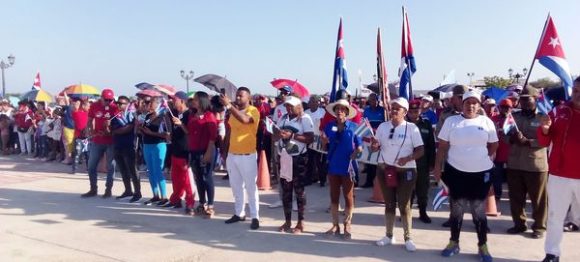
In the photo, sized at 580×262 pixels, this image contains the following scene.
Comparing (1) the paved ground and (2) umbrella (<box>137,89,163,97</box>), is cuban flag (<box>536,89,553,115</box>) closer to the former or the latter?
(1) the paved ground

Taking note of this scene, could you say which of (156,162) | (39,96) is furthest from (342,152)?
(39,96)

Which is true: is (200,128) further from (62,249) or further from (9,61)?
(9,61)

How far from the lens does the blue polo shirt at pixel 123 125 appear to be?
8094mm

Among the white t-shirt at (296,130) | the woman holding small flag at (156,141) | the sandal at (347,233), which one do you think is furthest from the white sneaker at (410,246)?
the woman holding small flag at (156,141)

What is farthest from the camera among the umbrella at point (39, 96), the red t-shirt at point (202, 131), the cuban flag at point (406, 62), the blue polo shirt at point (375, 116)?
the umbrella at point (39, 96)

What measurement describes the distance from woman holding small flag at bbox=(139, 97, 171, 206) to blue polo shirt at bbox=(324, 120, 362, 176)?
2.84 meters

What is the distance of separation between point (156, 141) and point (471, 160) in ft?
15.6

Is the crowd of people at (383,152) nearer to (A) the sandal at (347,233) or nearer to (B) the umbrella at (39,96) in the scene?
(A) the sandal at (347,233)

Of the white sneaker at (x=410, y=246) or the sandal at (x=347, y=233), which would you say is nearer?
the white sneaker at (x=410, y=246)

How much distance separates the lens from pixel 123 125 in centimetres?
806

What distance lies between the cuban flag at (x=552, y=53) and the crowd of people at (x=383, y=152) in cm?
45

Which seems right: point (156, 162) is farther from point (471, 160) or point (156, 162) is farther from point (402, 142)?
point (471, 160)

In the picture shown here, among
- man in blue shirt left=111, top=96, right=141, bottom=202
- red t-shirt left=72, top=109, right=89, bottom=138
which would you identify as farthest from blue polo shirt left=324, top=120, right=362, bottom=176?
red t-shirt left=72, top=109, right=89, bottom=138

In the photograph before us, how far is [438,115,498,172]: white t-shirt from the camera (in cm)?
506
